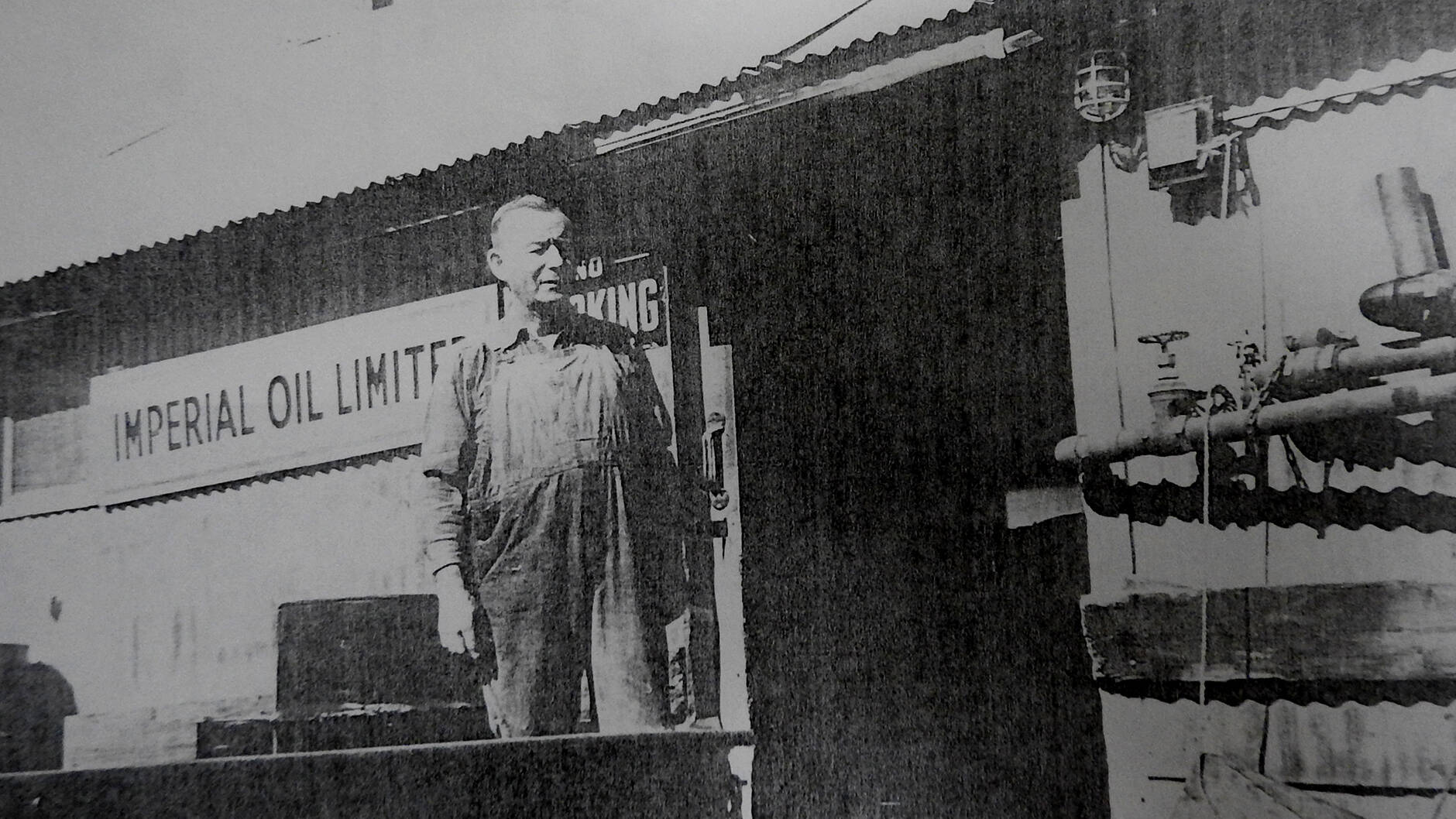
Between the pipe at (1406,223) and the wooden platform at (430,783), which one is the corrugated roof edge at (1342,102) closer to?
the pipe at (1406,223)

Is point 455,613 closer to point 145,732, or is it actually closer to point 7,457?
point 145,732

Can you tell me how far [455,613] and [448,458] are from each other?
0.99 feet

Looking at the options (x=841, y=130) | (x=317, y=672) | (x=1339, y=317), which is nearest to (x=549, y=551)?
(x=317, y=672)

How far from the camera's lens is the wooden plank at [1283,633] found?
4.91 ft

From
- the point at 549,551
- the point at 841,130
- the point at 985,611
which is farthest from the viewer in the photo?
the point at 549,551

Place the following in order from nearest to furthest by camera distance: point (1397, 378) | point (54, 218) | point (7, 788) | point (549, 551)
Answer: point (1397, 378)
point (549, 551)
point (7, 788)
point (54, 218)

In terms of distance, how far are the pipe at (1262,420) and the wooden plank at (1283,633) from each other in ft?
0.72

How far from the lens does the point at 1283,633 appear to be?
5.10 ft

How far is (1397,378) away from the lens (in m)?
1.53

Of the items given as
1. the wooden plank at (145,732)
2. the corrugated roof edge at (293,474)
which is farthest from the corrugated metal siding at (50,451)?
the wooden plank at (145,732)

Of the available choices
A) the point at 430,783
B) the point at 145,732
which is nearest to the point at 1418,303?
the point at 430,783

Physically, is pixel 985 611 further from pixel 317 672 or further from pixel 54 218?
pixel 54 218

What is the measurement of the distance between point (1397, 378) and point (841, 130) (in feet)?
3.03

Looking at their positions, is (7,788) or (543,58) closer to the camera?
(543,58)
